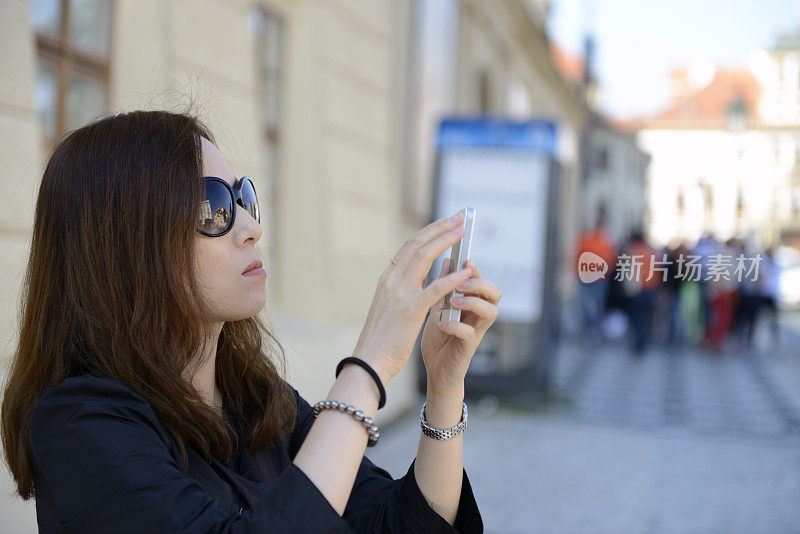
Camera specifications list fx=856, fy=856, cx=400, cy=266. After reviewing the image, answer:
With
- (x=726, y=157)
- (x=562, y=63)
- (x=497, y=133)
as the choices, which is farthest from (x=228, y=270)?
(x=562, y=63)

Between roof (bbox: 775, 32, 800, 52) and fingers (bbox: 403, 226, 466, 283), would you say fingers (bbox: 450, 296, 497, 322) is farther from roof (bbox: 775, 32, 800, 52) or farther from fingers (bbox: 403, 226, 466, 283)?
roof (bbox: 775, 32, 800, 52)

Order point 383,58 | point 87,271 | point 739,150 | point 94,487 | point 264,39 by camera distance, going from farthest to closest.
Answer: point 383,58 → point 264,39 → point 739,150 → point 87,271 → point 94,487

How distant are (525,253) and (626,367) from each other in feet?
11.9

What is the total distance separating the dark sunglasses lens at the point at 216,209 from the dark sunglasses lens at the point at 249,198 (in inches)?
2.8

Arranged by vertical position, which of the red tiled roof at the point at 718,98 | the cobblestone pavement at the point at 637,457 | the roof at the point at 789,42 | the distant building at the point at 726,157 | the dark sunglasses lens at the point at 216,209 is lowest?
the cobblestone pavement at the point at 637,457

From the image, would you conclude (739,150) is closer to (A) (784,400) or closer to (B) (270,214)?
(B) (270,214)

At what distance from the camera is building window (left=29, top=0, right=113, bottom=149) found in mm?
3854

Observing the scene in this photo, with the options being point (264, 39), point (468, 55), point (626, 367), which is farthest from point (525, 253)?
point (468, 55)

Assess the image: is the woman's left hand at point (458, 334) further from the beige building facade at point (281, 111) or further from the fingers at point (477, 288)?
the beige building facade at point (281, 111)

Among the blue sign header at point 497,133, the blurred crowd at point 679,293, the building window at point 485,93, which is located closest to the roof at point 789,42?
the blurred crowd at point 679,293

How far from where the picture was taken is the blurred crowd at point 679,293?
6.39ft

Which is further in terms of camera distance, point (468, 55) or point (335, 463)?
point (468, 55)

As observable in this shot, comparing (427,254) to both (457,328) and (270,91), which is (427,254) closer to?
(457,328)

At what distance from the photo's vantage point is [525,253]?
23.1ft
